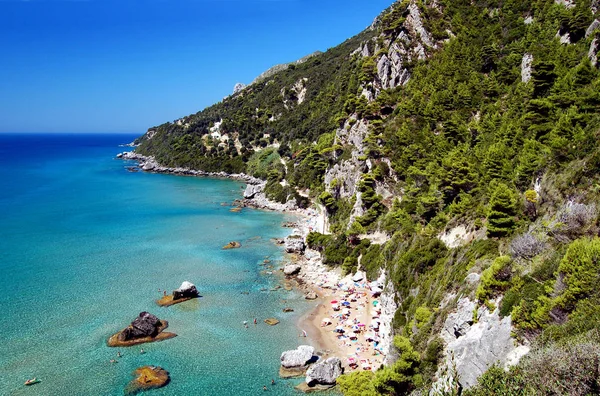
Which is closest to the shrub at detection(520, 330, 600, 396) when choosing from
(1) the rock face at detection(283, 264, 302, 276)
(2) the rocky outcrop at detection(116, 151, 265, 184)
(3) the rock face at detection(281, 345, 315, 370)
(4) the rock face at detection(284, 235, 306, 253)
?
(3) the rock face at detection(281, 345, 315, 370)

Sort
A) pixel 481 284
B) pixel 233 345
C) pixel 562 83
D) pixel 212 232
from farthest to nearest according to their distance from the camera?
pixel 212 232
pixel 562 83
pixel 233 345
pixel 481 284

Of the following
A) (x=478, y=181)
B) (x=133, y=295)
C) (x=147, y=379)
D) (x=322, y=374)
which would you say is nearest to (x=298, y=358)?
(x=322, y=374)

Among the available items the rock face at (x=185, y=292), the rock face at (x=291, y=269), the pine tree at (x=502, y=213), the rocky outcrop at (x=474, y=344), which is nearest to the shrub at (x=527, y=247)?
the rocky outcrop at (x=474, y=344)

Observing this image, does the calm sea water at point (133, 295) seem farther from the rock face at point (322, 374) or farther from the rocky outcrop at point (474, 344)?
the rocky outcrop at point (474, 344)

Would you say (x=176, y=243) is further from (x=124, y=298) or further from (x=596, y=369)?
(x=596, y=369)

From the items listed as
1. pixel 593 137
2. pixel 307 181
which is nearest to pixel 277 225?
pixel 307 181
